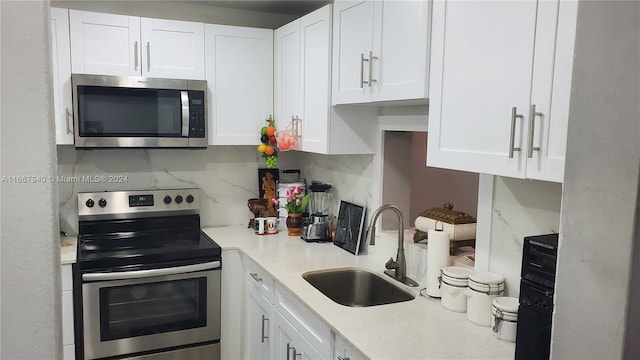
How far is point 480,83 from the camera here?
1548mm

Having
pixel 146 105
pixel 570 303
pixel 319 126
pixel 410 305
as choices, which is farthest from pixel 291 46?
pixel 570 303

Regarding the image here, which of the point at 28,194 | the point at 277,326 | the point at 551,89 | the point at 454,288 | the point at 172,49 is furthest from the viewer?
the point at 172,49

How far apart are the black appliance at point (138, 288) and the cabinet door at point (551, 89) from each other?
1985mm

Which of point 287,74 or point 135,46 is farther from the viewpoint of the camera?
point 287,74

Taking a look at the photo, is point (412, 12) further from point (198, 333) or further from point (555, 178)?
point (198, 333)

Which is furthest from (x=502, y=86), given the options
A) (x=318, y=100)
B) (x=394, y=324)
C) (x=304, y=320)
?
(x=318, y=100)

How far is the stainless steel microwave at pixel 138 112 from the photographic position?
9.03 ft

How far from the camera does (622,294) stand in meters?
0.53

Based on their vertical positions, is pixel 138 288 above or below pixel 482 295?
below

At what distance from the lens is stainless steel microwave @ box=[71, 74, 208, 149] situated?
2.75m

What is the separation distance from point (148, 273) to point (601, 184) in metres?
2.53

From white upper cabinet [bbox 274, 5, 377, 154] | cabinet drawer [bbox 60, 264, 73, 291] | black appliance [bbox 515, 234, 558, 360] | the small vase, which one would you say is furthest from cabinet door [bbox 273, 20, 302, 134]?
black appliance [bbox 515, 234, 558, 360]

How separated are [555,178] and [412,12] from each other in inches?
34.8

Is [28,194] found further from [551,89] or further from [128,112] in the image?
[128,112]
